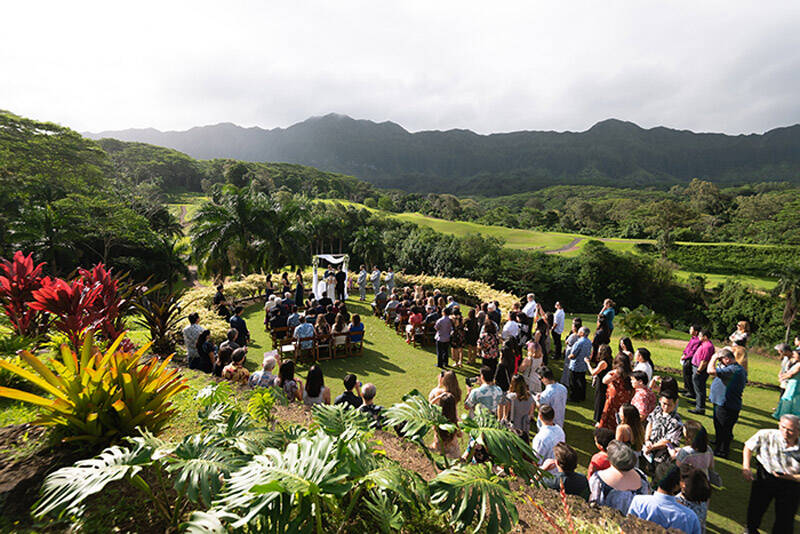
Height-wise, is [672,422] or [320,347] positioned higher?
[672,422]

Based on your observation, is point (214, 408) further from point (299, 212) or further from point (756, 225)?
point (756, 225)

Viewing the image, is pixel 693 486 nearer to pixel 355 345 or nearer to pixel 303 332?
pixel 303 332

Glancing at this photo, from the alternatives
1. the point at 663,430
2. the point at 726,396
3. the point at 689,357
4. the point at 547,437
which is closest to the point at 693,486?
the point at 547,437

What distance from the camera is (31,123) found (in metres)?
28.0

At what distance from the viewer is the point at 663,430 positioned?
4.25m

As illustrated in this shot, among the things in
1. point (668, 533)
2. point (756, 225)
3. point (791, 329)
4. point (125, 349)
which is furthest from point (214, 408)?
point (756, 225)

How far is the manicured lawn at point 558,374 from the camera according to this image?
4.46m

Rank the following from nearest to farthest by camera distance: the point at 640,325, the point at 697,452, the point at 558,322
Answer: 1. the point at 697,452
2. the point at 558,322
3. the point at 640,325

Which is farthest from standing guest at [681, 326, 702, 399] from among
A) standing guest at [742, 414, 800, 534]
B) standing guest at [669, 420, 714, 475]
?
standing guest at [669, 420, 714, 475]

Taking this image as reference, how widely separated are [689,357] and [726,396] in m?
2.22

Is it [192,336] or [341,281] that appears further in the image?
[341,281]

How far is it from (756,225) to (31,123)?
312 ft

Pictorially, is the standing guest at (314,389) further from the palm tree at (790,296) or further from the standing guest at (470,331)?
the palm tree at (790,296)

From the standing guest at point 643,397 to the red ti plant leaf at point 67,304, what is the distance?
8110mm
